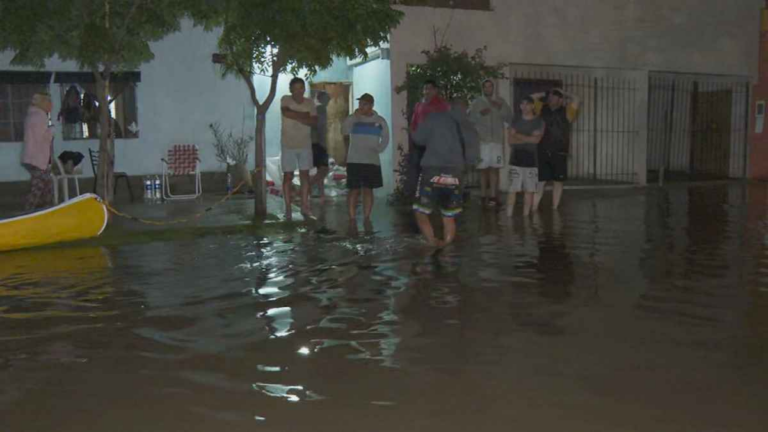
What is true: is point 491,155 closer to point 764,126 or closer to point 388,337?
point 388,337

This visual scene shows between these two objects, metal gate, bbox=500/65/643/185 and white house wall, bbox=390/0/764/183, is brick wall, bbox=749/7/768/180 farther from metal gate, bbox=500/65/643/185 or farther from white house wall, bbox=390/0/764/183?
metal gate, bbox=500/65/643/185

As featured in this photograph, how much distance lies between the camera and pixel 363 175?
1130cm

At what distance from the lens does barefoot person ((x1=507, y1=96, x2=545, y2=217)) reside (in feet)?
39.5

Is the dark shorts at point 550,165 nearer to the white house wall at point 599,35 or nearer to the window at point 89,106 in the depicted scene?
the white house wall at point 599,35

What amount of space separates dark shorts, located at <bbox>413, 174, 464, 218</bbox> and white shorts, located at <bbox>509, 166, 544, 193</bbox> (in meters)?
3.04

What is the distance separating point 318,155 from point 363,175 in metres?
2.48

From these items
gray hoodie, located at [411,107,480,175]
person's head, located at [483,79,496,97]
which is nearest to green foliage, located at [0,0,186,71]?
gray hoodie, located at [411,107,480,175]

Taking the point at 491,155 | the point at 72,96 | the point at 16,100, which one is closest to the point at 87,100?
the point at 72,96

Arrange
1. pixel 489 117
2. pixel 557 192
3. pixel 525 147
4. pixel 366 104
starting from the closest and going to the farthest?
pixel 366 104 < pixel 525 147 < pixel 557 192 < pixel 489 117

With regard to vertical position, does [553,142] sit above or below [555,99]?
below

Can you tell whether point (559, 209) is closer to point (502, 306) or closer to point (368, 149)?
point (368, 149)

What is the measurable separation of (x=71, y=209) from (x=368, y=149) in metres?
3.90

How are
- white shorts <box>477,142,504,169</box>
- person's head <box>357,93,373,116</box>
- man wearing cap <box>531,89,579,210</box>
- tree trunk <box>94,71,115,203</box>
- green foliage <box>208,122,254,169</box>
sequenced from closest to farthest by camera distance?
1. person's head <box>357,93,373,116</box>
2. tree trunk <box>94,71,115,203</box>
3. man wearing cap <box>531,89,579,210</box>
4. white shorts <box>477,142,504,169</box>
5. green foliage <box>208,122,254,169</box>

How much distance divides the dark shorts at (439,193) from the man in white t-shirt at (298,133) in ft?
10.3
